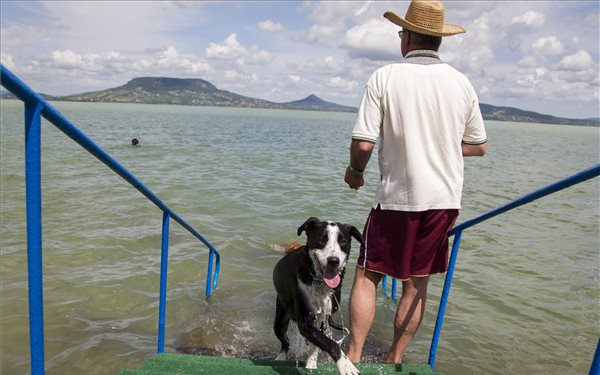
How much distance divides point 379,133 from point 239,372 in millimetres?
2019

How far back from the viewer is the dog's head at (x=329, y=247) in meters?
3.69

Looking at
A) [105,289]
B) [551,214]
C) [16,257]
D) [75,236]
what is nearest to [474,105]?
[105,289]

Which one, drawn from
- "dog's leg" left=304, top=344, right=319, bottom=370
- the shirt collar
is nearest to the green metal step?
"dog's leg" left=304, top=344, right=319, bottom=370

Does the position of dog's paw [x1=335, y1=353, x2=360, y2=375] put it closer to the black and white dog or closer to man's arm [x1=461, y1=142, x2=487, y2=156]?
the black and white dog

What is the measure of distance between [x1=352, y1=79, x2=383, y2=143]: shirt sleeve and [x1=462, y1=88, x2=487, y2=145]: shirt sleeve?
0.71 m

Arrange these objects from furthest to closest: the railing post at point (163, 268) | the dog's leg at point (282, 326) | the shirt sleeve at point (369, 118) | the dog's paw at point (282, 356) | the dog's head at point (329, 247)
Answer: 1. the dog's paw at point (282, 356)
2. the dog's leg at point (282, 326)
3. the railing post at point (163, 268)
4. the dog's head at point (329, 247)
5. the shirt sleeve at point (369, 118)

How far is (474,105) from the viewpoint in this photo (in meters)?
3.25

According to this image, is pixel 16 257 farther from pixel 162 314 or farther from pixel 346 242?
pixel 346 242

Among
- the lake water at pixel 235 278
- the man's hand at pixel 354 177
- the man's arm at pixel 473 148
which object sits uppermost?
the man's arm at pixel 473 148

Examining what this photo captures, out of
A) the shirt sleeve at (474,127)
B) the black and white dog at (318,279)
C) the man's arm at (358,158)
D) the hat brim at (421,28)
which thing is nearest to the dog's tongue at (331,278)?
the black and white dog at (318,279)

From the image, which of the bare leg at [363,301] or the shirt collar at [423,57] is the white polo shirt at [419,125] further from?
the bare leg at [363,301]

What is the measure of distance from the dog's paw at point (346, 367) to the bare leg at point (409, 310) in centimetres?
61

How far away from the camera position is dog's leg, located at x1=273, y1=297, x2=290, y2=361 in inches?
195

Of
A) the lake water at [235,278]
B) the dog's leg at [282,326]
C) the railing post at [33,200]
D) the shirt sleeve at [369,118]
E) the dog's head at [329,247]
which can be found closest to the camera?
the railing post at [33,200]
